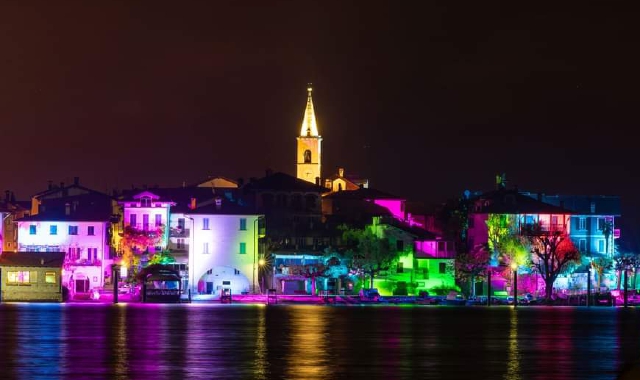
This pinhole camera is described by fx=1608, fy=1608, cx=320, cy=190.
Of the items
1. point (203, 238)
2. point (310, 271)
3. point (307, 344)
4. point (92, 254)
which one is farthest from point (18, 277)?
point (307, 344)

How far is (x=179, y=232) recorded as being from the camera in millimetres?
134375

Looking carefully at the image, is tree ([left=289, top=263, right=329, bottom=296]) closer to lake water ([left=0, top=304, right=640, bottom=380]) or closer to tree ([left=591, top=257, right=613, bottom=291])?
lake water ([left=0, top=304, right=640, bottom=380])

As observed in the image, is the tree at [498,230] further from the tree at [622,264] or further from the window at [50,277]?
the window at [50,277]

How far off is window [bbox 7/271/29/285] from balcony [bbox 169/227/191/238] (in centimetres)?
1337

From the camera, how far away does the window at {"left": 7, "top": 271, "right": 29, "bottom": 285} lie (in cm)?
12656

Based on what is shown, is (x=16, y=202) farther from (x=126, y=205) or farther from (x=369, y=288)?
(x=369, y=288)

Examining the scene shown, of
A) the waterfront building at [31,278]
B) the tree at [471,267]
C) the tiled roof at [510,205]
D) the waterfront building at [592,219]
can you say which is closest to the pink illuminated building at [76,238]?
the waterfront building at [31,278]

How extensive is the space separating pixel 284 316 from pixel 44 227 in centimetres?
3770

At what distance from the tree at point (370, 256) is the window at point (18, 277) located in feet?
89.5

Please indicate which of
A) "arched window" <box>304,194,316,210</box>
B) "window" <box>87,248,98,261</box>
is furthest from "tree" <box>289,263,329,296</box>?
"window" <box>87,248,98,261</box>

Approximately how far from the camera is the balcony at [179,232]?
13401 cm

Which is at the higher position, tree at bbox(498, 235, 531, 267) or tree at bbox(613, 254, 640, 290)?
tree at bbox(498, 235, 531, 267)

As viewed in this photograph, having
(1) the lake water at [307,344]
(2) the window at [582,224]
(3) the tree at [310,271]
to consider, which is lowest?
(1) the lake water at [307,344]

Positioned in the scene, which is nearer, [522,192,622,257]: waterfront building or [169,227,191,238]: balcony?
[169,227,191,238]: balcony
